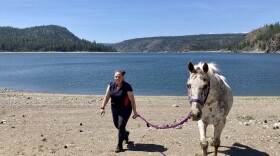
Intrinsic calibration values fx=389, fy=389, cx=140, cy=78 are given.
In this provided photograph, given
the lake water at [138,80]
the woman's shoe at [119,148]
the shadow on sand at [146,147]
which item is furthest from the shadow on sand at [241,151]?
the lake water at [138,80]

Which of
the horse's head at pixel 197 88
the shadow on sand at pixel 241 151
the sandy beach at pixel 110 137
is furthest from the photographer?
the sandy beach at pixel 110 137

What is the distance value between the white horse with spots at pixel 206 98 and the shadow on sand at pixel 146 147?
199cm

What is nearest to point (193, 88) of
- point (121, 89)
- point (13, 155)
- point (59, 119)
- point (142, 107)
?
point (121, 89)

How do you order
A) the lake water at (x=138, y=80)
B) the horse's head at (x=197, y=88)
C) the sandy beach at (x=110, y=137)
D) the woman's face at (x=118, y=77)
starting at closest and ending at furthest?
the horse's head at (x=197, y=88)
the woman's face at (x=118, y=77)
the sandy beach at (x=110, y=137)
the lake water at (x=138, y=80)

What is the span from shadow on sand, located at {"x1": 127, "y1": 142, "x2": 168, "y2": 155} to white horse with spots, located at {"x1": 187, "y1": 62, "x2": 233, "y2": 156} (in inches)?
78.5

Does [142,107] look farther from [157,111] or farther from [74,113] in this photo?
[74,113]

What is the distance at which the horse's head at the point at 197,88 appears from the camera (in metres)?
7.94

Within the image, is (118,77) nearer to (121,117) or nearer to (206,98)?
(121,117)

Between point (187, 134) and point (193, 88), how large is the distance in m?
5.73

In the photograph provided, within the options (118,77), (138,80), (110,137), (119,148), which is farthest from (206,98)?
(138,80)

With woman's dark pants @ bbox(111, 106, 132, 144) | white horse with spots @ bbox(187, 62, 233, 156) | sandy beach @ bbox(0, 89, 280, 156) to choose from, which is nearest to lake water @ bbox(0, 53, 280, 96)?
white horse with spots @ bbox(187, 62, 233, 156)

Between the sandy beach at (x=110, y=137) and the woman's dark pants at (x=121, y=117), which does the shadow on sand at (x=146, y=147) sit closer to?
the sandy beach at (x=110, y=137)

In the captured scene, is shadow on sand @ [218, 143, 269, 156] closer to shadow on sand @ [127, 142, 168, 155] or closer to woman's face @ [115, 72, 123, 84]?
shadow on sand @ [127, 142, 168, 155]

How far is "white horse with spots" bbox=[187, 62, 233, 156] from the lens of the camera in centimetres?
818
